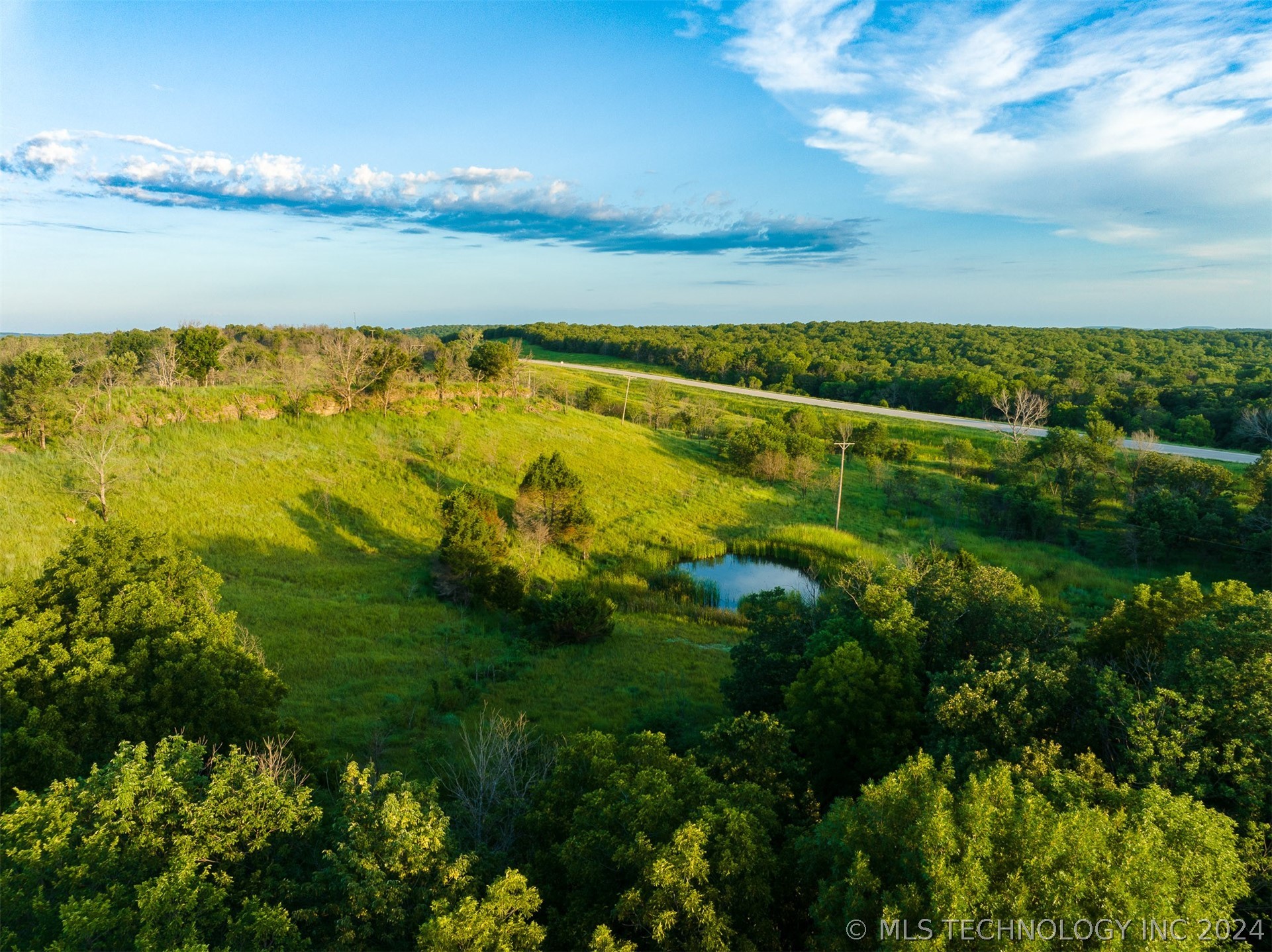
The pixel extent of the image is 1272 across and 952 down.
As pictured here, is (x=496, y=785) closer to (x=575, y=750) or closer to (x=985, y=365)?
(x=575, y=750)

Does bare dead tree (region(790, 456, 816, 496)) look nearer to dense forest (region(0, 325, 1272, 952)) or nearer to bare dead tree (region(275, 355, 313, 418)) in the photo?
dense forest (region(0, 325, 1272, 952))

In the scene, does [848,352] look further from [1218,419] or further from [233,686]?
[233,686]

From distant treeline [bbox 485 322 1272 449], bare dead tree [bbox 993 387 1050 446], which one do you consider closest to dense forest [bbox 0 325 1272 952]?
bare dead tree [bbox 993 387 1050 446]

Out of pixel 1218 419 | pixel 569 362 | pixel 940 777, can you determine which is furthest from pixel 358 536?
pixel 569 362

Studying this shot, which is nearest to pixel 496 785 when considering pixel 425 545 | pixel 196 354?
pixel 425 545

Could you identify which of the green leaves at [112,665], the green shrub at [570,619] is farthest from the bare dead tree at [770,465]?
the green leaves at [112,665]
